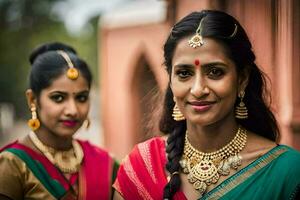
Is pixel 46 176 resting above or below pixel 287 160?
below

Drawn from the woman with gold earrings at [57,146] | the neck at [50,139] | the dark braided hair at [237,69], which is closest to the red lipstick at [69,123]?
the woman with gold earrings at [57,146]

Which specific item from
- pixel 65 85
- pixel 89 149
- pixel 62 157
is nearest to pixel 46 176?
pixel 62 157

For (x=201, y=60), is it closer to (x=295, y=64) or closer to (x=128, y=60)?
(x=295, y=64)

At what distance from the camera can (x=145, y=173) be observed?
3.12 m

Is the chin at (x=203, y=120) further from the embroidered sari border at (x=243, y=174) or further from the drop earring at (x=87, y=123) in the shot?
the drop earring at (x=87, y=123)

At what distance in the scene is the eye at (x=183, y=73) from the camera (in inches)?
113

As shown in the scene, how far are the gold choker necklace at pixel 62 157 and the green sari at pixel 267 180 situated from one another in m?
1.34

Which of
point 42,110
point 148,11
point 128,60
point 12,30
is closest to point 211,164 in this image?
point 42,110

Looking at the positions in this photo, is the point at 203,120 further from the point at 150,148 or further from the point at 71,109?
the point at 71,109

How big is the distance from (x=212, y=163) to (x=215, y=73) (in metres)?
0.47

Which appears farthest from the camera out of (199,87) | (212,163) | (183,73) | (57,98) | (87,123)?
(87,123)

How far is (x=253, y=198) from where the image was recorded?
278 cm

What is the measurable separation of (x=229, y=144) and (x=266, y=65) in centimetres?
72

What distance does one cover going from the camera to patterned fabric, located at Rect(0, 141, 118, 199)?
3.70 metres
